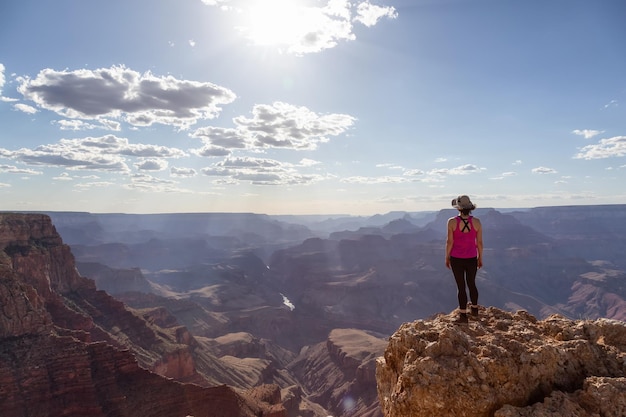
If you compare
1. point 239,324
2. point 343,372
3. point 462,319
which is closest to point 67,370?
point 462,319

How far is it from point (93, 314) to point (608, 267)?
221482 millimetres

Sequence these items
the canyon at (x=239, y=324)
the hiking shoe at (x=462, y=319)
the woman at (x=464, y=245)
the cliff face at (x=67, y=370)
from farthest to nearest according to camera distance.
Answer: the canyon at (x=239, y=324) → the cliff face at (x=67, y=370) → the woman at (x=464, y=245) → the hiking shoe at (x=462, y=319)

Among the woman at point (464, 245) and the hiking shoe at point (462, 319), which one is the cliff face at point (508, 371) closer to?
the hiking shoe at point (462, 319)

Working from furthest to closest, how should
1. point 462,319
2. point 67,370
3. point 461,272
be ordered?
1. point 67,370
2. point 461,272
3. point 462,319

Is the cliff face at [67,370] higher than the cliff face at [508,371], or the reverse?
the cliff face at [508,371]

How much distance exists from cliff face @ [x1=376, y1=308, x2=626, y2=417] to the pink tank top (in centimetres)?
152

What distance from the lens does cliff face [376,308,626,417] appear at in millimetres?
5863

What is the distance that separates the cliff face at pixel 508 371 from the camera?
5.86 m

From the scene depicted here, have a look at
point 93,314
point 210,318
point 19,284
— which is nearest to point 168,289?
point 210,318

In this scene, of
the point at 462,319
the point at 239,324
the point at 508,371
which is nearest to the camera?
the point at 508,371

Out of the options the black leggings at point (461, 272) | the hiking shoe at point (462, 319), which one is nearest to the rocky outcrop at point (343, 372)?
the hiking shoe at point (462, 319)

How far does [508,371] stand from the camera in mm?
6281

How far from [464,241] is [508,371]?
2.96 metres

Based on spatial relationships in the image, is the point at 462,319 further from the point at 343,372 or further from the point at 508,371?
the point at 343,372
